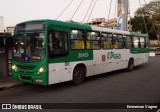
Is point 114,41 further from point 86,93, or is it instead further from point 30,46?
point 30,46

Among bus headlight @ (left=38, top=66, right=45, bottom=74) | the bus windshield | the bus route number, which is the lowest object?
bus headlight @ (left=38, top=66, right=45, bottom=74)

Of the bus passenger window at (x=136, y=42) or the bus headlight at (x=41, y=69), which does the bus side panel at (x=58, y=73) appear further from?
the bus passenger window at (x=136, y=42)

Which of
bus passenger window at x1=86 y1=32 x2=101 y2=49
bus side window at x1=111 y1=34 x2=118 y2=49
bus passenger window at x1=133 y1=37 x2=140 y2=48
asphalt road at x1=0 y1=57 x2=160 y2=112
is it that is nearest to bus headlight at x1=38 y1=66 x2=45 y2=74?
asphalt road at x1=0 y1=57 x2=160 y2=112

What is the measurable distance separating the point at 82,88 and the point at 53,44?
2200 mm

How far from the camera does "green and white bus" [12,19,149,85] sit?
910cm

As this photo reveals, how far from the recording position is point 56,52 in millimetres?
9414

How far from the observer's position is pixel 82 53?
11.0 m

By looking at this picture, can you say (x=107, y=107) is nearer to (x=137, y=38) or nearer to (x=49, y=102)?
(x=49, y=102)

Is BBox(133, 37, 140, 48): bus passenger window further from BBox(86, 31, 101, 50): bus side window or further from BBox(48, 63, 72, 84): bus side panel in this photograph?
BBox(48, 63, 72, 84): bus side panel

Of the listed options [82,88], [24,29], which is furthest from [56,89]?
[24,29]

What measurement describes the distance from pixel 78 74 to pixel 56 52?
188 cm

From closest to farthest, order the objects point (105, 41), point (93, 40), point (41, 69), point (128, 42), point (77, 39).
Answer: point (41, 69) → point (77, 39) → point (93, 40) → point (105, 41) → point (128, 42)

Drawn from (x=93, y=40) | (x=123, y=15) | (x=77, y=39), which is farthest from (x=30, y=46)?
(x=123, y=15)

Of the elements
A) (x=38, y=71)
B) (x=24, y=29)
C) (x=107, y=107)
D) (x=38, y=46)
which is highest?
(x=24, y=29)
